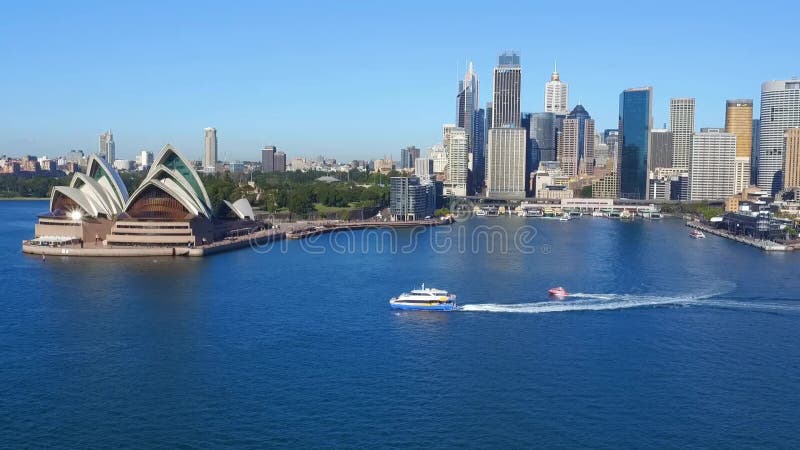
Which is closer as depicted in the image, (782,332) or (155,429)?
(155,429)

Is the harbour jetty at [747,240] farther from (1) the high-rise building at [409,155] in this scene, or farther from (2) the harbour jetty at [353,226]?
(1) the high-rise building at [409,155]

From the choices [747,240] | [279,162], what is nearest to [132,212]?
[747,240]

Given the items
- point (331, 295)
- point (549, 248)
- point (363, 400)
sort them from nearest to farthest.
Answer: point (363, 400)
point (331, 295)
point (549, 248)

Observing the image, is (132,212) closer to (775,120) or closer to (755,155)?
(775,120)

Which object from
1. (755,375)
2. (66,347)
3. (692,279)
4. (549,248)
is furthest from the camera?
(549,248)

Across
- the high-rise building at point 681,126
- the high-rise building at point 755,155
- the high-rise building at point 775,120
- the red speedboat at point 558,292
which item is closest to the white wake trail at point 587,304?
the red speedboat at point 558,292

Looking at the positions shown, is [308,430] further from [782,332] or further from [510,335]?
[782,332]

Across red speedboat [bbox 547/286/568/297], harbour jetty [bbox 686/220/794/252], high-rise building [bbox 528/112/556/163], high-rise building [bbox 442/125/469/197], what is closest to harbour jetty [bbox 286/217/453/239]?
harbour jetty [bbox 686/220/794/252]

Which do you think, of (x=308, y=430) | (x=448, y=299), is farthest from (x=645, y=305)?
(x=308, y=430)
